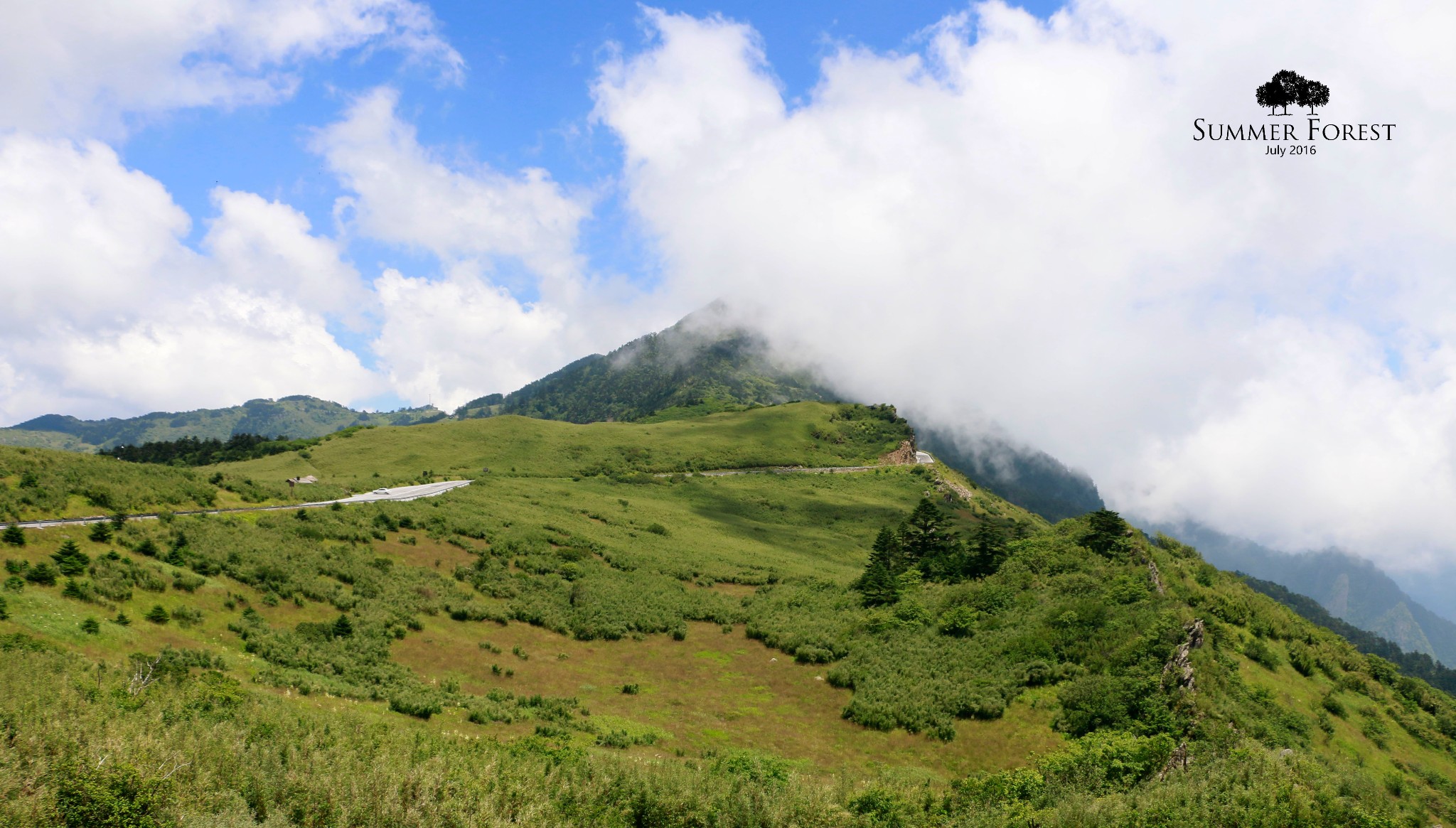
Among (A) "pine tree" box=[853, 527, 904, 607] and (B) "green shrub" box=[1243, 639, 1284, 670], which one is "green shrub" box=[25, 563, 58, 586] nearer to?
(A) "pine tree" box=[853, 527, 904, 607]

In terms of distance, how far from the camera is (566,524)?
173 feet

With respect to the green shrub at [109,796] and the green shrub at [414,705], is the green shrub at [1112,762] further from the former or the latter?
the green shrub at [109,796]

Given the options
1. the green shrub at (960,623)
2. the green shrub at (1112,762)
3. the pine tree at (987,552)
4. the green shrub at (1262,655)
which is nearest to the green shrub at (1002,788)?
the green shrub at (1112,762)

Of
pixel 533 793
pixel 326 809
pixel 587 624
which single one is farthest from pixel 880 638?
pixel 326 809

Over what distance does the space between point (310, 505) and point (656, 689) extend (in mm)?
30389

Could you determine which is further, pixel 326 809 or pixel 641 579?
pixel 641 579

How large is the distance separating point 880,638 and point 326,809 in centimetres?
2363

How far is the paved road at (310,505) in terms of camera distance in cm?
2461

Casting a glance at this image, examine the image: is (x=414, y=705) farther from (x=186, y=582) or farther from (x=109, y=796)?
(x=186, y=582)

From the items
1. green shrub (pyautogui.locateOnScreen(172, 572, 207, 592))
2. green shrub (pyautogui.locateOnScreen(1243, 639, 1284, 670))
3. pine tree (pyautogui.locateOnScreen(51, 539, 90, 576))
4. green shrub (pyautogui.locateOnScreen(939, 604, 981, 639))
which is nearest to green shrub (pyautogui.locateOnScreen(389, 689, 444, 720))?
green shrub (pyautogui.locateOnScreen(172, 572, 207, 592))

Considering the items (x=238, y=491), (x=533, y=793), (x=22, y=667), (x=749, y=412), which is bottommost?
(x=533, y=793)

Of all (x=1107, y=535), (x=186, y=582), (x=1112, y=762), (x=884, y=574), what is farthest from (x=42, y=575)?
(x=1107, y=535)

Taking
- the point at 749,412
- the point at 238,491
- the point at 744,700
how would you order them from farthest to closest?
the point at 749,412
the point at 238,491
the point at 744,700

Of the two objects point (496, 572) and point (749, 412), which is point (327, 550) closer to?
point (496, 572)
